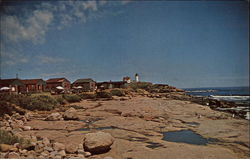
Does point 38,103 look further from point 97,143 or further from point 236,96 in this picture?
point 236,96

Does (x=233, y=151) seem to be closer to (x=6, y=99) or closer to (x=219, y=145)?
(x=219, y=145)

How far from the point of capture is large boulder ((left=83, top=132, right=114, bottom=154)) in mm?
4359

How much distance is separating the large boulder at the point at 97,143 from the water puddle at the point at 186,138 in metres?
2.34

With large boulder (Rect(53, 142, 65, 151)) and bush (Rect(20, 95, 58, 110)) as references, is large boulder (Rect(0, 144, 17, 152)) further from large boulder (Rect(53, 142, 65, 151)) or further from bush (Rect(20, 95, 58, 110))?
bush (Rect(20, 95, 58, 110))

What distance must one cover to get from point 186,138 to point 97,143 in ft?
11.7

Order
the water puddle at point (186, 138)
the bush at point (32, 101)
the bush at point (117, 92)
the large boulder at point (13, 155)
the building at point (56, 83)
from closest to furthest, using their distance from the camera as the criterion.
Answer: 1. the large boulder at point (13, 155)
2. the water puddle at point (186, 138)
3. the building at point (56, 83)
4. the bush at point (32, 101)
5. the bush at point (117, 92)

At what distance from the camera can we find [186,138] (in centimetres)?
595

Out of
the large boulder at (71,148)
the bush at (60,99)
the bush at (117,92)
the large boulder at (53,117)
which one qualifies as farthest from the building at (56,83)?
the bush at (117,92)

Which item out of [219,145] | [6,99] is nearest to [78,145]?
[219,145]

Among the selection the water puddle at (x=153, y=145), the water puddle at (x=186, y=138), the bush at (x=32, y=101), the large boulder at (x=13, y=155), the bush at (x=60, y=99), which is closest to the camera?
the large boulder at (x=13, y=155)

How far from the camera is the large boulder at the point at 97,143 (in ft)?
14.3

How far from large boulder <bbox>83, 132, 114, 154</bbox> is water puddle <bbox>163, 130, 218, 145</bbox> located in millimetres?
2343

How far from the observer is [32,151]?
170 inches

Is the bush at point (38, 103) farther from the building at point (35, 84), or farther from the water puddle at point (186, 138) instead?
the water puddle at point (186, 138)
